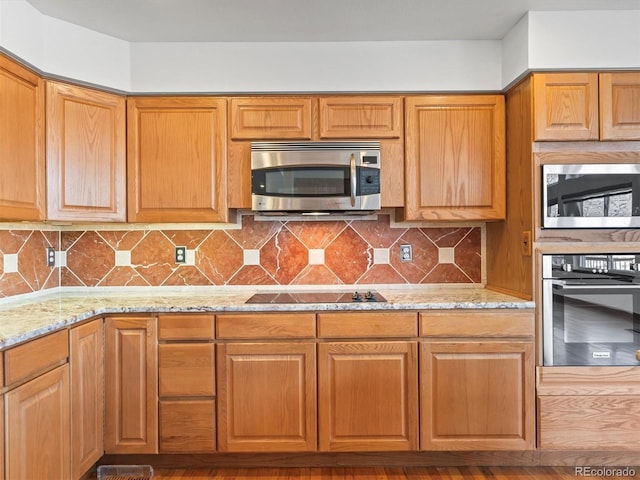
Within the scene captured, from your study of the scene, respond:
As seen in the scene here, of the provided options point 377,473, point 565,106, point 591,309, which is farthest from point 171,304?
point 565,106

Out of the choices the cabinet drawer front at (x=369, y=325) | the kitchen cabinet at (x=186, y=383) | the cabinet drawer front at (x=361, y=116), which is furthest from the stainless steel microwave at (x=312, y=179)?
the kitchen cabinet at (x=186, y=383)

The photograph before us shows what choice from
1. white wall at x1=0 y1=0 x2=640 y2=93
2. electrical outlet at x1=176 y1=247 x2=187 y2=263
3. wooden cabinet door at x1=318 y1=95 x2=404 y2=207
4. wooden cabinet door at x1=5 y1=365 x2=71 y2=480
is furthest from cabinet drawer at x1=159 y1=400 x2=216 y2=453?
white wall at x1=0 y1=0 x2=640 y2=93

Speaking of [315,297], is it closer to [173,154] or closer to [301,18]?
[173,154]

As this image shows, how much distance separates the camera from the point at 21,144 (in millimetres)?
2029

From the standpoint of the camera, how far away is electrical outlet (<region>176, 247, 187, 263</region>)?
2.75 m

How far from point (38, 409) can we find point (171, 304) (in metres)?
0.74

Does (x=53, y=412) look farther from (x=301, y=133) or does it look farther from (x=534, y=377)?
(x=534, y=377)

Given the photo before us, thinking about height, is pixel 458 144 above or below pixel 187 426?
above

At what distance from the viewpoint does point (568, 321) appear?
2.19m

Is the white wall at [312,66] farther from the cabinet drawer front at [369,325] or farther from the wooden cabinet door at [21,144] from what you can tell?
the cabinet drawer front at [369,325]

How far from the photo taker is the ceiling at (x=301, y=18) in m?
2.09

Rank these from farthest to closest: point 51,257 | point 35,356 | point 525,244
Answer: point 51,257, point 525,244, point 35,356

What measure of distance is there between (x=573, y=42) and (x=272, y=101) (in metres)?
1.60

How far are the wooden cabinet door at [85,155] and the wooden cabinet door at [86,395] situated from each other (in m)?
0.64
